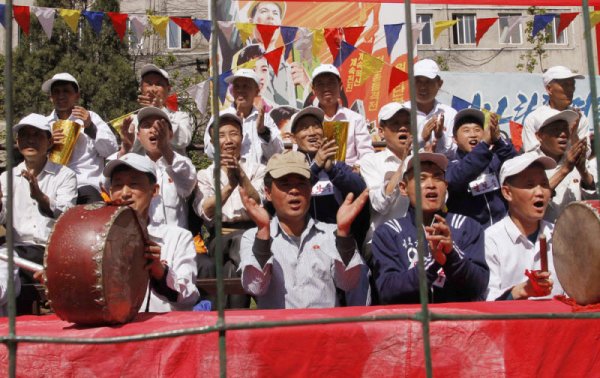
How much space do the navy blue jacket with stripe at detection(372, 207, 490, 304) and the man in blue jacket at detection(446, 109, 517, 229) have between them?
97 centimetres

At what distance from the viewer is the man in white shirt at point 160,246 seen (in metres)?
3.55

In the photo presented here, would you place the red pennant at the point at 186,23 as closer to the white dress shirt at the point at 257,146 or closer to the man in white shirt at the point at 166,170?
the white dress shirt at the point at 257,146

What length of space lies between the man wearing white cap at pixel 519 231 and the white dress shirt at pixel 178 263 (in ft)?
4.29

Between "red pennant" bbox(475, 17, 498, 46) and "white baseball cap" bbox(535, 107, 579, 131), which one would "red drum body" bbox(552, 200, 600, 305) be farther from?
"red pennant" bbox(475, 17, 498, 46)

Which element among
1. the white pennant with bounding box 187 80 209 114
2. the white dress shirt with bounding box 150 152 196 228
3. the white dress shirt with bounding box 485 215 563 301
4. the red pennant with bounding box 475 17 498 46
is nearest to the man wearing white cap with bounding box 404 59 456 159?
the white dress shirt with bounding box 485 215 563 301

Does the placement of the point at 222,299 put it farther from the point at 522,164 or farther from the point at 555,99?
the point at 555,99

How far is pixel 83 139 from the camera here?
598 centimetres

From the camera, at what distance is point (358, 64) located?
10148 millimetres

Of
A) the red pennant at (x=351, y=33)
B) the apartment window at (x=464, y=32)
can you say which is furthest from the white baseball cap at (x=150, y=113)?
the apartment window at (x=464, y=32)

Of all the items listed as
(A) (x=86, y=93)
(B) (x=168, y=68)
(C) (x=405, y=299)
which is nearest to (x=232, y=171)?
(C) (x=405, y=299)

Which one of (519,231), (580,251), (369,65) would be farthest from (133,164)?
(369,65)

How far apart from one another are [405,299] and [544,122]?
6.90ft

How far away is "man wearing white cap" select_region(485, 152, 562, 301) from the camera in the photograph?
3.94m

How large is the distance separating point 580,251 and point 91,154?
3.93m
